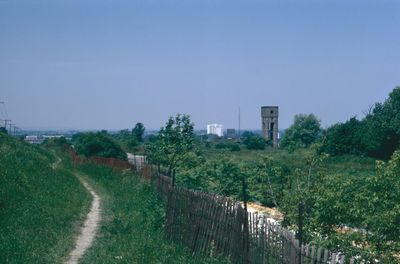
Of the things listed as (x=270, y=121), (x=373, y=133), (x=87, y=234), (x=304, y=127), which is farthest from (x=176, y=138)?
(x=270, y=121)

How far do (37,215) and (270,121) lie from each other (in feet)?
295

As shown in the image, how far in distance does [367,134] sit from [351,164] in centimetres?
586

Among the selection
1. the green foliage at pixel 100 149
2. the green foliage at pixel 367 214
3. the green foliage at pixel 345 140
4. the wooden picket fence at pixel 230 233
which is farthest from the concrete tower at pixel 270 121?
the green foliage at pixel 367 214

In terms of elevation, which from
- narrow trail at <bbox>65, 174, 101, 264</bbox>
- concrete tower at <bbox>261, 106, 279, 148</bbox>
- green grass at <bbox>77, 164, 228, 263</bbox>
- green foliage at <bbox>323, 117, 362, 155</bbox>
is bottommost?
narrow trail at <bbox>65, 174, 101, 264</bbox>

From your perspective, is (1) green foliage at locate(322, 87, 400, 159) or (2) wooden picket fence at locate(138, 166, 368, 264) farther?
(1) green foliage at locate(322, 87, 400, 159)

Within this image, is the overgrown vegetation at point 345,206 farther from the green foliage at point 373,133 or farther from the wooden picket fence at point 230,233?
the green foliage at point 373,133

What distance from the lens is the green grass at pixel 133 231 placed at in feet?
35.5

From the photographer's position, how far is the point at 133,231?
13.5 metres

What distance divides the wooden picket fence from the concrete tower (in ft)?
295

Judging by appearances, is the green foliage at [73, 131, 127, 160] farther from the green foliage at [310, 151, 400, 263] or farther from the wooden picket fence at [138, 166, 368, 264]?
the green foliage at [310, 151, 400, 263]

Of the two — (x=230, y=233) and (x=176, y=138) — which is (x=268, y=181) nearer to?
(x=230, y=233)

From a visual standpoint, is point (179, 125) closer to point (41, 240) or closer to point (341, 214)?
point (41, 240)

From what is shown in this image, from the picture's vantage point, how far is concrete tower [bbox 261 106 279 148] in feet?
336

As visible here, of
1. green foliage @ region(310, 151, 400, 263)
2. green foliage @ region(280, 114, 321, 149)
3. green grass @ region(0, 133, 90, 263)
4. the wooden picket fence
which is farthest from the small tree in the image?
green foliage @ region(280, 114, 321, 149)
